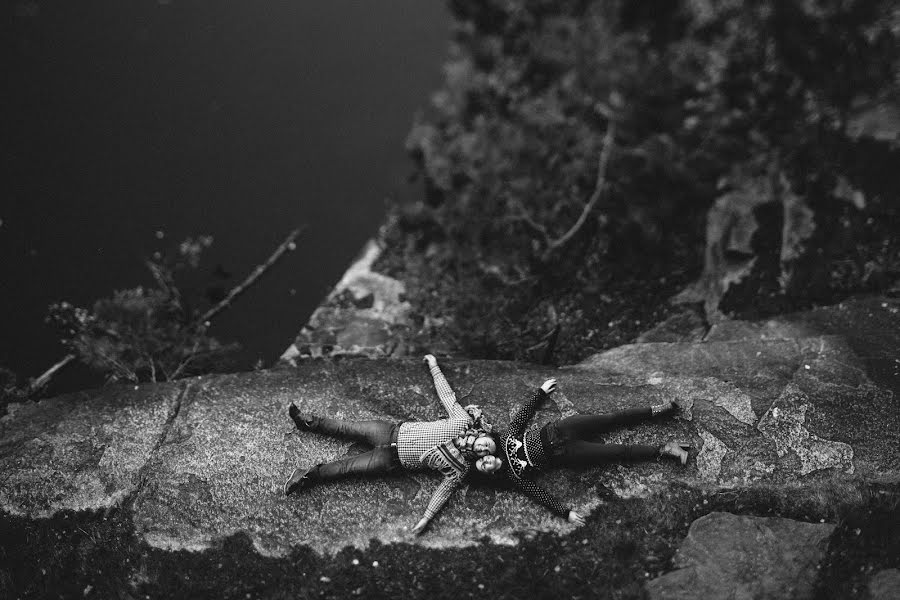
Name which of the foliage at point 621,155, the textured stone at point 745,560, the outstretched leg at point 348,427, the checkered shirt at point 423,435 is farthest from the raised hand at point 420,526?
the foliage at point 621,155

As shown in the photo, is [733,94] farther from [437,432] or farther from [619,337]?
[437,432]

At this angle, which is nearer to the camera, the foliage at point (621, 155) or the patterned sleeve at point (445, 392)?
the patterned sleeve at point (445, 392)

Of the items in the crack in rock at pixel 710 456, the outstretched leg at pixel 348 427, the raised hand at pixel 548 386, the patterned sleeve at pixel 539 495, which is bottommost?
the patterned sleeve at pixel 539 495

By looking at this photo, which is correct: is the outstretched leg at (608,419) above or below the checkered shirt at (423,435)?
above

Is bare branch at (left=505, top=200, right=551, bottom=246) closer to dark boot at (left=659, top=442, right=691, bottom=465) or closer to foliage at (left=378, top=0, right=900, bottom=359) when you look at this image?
foliage at (left=378, top=0, right=900, bottom=359)

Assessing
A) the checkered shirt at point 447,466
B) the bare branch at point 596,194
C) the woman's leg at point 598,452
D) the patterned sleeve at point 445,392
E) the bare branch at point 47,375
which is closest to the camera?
the checkered shirt at point 447,466

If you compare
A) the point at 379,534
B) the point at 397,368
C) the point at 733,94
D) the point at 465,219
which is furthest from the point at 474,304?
the point at 733,94

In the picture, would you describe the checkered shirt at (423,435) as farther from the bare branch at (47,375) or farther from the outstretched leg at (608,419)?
the bare branch at (47,375)
